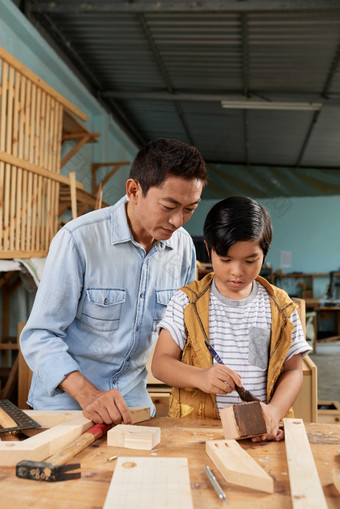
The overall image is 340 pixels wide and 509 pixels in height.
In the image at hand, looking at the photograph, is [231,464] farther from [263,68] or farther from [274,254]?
[274,254]

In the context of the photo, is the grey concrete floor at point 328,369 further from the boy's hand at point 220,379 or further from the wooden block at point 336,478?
the wooden block at point 336,478

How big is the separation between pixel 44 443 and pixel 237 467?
0.43 meters

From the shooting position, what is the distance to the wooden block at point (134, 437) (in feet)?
3.60

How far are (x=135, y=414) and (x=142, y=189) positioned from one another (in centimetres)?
74

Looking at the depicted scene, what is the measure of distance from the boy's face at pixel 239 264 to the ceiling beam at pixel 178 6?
461cm

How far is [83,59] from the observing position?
23.2ft

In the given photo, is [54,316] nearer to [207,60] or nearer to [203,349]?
[203,349]

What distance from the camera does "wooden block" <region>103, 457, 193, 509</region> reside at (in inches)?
31.1

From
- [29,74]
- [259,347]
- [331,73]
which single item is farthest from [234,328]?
[331,73]

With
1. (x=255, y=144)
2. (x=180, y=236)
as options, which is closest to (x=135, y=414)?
(x=180, y=236)

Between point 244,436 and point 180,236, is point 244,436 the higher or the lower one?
the lower one

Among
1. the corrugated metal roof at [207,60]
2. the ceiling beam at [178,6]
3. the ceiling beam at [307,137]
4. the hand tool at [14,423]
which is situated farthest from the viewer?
the ceiling beam at [307,137]

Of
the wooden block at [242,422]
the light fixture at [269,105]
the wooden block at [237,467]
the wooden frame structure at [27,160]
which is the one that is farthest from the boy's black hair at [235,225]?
the light fixture at [269,105]

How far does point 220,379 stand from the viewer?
135 cm
